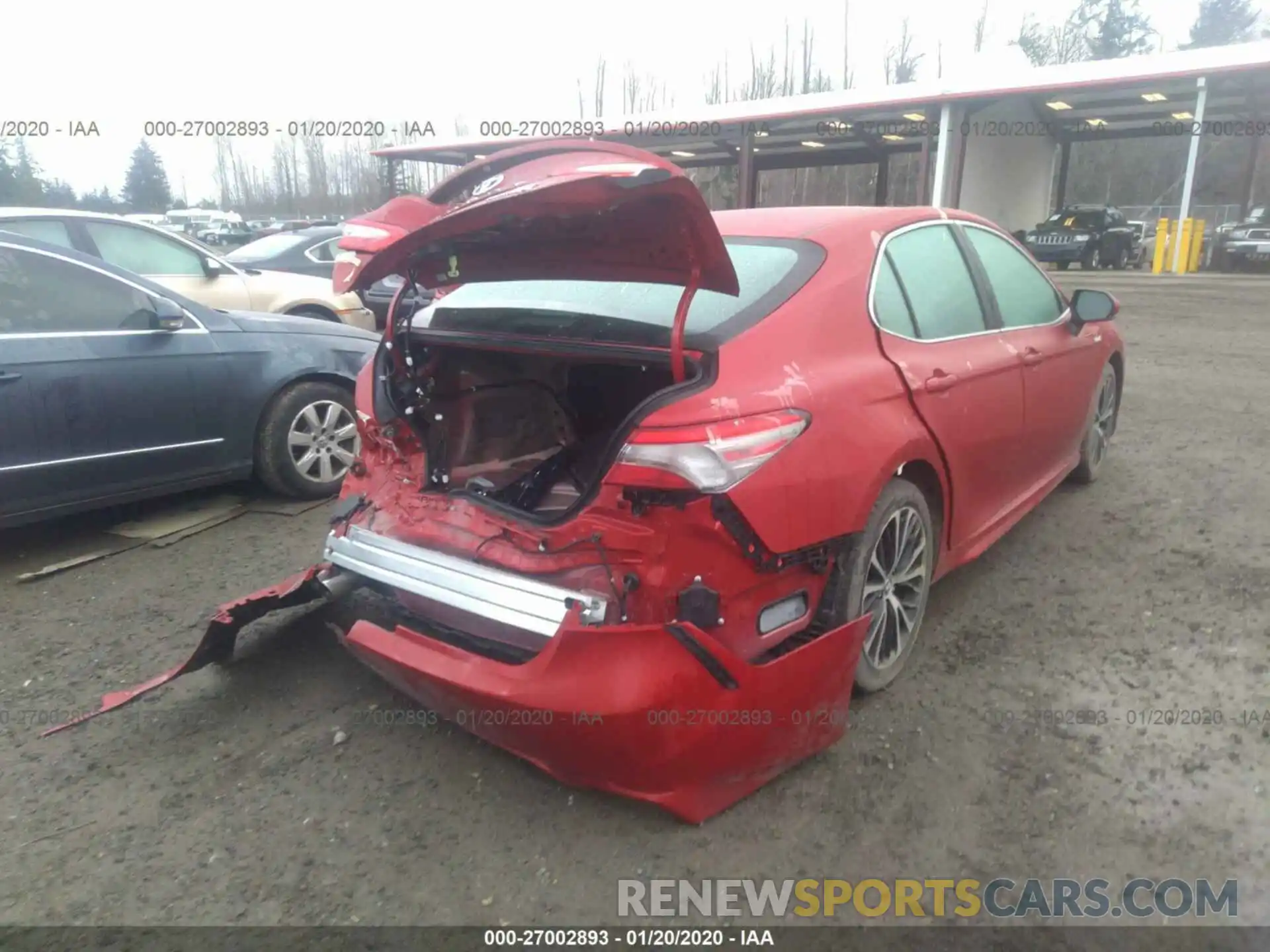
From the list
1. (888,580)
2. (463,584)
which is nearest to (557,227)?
(463,584)

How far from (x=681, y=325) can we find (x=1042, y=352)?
2.27 metres

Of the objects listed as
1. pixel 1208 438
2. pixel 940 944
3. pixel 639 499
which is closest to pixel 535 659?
pixel 639 499

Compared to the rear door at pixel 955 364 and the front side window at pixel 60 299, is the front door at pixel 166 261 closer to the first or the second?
the front side window at pixel 60 299

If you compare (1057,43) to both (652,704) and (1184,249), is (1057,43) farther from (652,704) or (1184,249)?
(652,704)

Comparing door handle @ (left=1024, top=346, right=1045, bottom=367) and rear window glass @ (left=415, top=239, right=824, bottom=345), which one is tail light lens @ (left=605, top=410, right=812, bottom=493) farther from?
door handle @ (left=1024, top=346, right=1045, bottom=367)

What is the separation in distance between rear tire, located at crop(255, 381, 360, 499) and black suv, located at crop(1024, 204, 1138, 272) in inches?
803

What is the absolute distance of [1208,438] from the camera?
596cm

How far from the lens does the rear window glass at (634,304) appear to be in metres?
2.61

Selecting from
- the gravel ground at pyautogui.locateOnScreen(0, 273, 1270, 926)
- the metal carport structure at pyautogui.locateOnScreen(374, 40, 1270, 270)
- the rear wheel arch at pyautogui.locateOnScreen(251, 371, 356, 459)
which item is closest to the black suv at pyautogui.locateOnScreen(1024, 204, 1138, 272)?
the metal carport structure at pyautogui.locateOnScreen(374, 40, 1270, 270)

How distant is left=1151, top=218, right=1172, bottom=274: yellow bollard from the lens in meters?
20.9

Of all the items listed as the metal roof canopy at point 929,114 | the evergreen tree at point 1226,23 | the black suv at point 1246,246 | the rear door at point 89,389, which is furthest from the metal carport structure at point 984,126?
the evergreen tree at point 1226,23

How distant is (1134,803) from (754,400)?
158 centimetres

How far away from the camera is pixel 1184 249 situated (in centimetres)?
2062

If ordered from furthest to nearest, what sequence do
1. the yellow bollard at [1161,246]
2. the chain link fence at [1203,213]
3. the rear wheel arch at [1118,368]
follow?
the chain link fence at [1203,213] → the yellow bollard at [1161,246] → the rear wheel arch at [1118,368]
